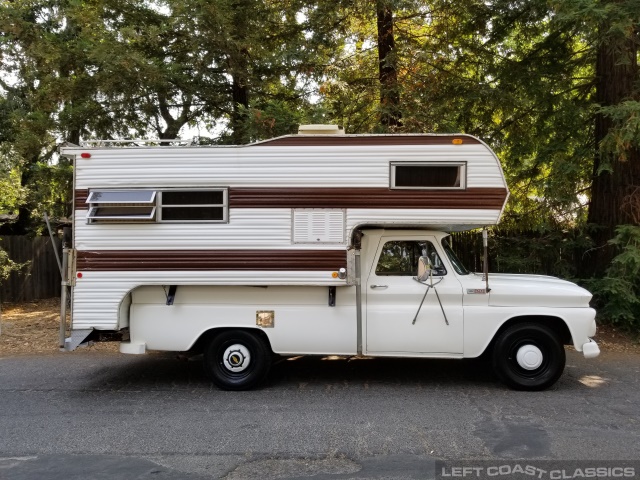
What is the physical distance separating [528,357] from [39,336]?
29.6ft

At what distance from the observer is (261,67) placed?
11.0 meters

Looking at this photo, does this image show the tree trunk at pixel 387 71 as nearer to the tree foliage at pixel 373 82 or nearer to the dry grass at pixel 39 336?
the tree foliage at pixel 373 82

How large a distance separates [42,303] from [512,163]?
499 inches

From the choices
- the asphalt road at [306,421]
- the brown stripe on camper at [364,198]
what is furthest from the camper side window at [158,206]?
the asphalt road at [306,421]

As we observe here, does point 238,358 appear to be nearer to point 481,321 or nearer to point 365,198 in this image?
point 365,198

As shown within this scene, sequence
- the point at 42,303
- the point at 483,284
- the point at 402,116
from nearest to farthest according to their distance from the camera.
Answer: the point at 483,284 < the point at 402,116 < the point at 42,303

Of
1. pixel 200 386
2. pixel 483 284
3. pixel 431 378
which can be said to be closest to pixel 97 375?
pixel 200 386

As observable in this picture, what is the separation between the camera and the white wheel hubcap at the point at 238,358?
658 cm

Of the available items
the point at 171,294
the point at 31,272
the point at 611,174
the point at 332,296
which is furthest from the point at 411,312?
the point at 31,272

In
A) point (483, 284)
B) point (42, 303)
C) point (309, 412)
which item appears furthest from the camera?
point (42, 303)

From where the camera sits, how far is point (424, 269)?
6.21 m

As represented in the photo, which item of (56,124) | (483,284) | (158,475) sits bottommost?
(158,475)

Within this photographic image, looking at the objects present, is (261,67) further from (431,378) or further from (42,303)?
(42,303)

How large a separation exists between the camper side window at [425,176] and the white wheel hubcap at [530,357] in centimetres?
210
